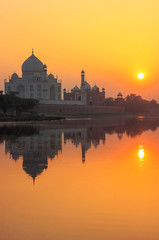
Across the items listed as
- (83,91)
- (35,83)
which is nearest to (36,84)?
(35,83)

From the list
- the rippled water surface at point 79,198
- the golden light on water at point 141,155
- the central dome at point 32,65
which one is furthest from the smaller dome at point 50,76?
the rippled water surface at point 79,198

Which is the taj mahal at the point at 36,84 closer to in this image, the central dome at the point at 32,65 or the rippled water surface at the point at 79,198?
the central dome at the point at 32,65

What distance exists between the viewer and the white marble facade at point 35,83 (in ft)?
230

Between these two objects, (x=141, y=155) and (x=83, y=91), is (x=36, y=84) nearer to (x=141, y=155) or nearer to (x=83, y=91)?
(x=83, y=91)

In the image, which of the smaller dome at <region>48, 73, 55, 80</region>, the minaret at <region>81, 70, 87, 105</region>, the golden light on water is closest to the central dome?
the smaller dome at <region>48, 73, 55, 80</region>

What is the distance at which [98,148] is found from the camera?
1584 centimetres

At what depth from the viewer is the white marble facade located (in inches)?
2760

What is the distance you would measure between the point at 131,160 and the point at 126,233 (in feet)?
23.1

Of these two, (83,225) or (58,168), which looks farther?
(58,168)

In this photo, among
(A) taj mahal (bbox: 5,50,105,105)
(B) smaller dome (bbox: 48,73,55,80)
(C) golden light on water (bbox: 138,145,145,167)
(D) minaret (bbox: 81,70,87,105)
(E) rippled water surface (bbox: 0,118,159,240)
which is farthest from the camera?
(D) minaret (bbox: 81,70,87,105)

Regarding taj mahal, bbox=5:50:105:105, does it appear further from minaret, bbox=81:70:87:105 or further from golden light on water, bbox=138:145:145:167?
golden light on water, bbox=138:145:145:167

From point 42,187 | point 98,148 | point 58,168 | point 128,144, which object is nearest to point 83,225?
point 42,187

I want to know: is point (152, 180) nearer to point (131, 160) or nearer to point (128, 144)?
point (131, 160)

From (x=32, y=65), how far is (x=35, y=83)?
11.9ft
